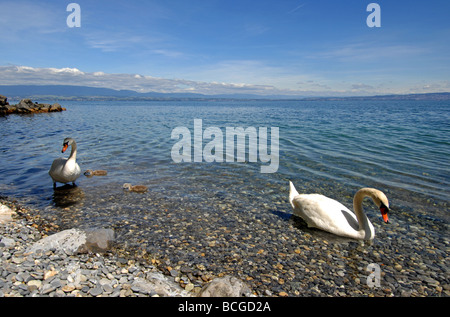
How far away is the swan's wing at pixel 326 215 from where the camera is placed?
25.4 ft

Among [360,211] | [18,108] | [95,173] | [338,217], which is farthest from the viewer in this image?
[18,108]

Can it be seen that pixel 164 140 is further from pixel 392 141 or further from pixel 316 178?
pixel 392 141

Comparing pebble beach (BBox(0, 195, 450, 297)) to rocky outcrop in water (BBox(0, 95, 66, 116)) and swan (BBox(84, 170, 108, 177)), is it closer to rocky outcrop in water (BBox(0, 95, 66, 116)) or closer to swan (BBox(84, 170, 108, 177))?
swan (BBox(84, 170, 108, 177))

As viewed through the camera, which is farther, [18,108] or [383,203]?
[18,108]

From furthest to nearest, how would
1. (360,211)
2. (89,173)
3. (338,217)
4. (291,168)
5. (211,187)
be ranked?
(291,168), (89,173), (211,187), (338,217), (360,211)

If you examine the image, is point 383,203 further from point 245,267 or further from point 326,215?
point 245,267

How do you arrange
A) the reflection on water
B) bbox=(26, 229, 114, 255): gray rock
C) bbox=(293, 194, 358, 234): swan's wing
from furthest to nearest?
the reflection on water → bbox=(293, 194, 358, 234): swan's wing → bbox=(26, 229, 114, 255): gray rock

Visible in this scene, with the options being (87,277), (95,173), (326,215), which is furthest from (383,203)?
(95,173)

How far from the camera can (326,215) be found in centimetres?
789

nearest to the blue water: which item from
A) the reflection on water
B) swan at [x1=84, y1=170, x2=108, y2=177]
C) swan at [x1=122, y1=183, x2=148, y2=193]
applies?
the reflection on water

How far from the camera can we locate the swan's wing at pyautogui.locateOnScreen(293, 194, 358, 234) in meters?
7.75
